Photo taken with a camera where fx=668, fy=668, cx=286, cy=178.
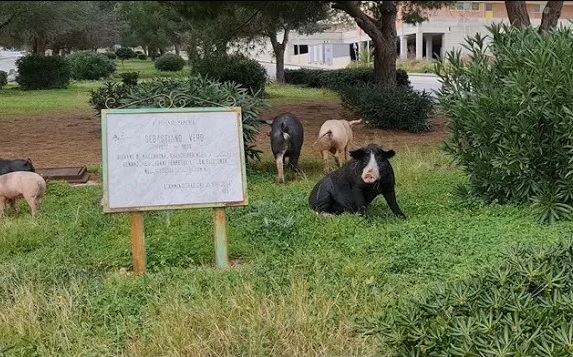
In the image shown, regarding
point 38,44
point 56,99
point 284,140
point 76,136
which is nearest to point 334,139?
point 284,140

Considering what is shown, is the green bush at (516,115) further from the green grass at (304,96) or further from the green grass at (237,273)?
the green grass at (304,96)

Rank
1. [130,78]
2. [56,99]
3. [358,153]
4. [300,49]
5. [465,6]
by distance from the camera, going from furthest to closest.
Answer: [300,49] → [56,99] → [130,78] → [358,153] → [465,6]

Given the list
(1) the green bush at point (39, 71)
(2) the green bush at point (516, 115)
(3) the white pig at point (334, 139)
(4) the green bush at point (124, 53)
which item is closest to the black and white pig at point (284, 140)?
(3) the white pig at point (334, 139)

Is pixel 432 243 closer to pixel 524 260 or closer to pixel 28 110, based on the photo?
pixel 524 260

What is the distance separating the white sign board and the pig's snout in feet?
4.21

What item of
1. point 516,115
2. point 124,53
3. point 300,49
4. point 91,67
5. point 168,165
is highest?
point 124,53

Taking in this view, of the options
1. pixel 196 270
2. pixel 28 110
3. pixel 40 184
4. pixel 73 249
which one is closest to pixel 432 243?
pixel 196 270

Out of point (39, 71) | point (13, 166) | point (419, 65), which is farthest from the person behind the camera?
point (39, 71)

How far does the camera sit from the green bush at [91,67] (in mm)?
32969

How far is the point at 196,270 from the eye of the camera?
14.2ft

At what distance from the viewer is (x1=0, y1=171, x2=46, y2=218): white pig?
601 cm

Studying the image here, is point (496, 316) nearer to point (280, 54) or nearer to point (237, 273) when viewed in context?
point (237, 273)

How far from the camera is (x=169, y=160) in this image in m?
4.45

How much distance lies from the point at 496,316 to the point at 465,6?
1409mm
